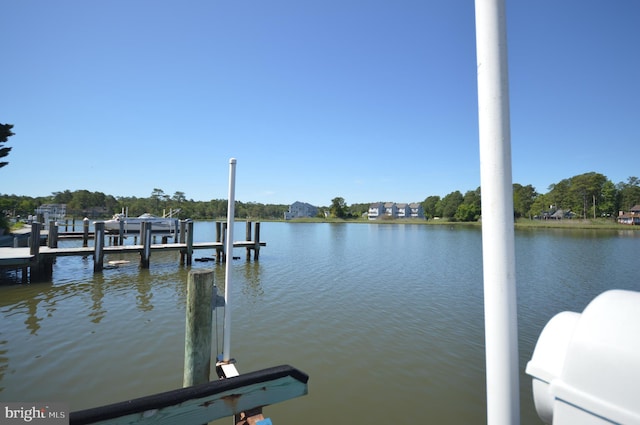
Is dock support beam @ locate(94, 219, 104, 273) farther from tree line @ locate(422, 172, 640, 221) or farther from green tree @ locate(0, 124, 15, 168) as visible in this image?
tree line @ locate(422, 172, 640, 221)

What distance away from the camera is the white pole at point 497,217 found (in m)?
1.45

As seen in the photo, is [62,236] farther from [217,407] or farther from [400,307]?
[217,407]

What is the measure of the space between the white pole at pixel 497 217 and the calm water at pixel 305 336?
3.51 metres

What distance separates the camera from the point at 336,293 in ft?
35.8

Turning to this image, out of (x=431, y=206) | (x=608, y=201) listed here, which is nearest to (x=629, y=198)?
(x=608, y=201)

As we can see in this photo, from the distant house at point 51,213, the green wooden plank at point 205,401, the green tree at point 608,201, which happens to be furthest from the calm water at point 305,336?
the green tree at point 608,201

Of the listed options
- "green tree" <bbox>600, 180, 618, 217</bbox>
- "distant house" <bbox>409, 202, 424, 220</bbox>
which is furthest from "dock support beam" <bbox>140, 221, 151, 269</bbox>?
"distant house" <bbox>409, 202, 424, 220</bbox>

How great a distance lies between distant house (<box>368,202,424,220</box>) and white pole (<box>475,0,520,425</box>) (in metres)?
125

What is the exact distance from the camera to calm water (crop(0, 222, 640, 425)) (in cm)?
472

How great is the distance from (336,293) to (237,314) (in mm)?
3736

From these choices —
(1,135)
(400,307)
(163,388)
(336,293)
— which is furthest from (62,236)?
(400,307)

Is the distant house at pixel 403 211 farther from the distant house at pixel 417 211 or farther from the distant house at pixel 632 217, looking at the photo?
the distant house at pixel 632 217

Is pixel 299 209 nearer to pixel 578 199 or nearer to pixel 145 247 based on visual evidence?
pixel 578 199

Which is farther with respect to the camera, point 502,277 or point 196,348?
point 196,348
